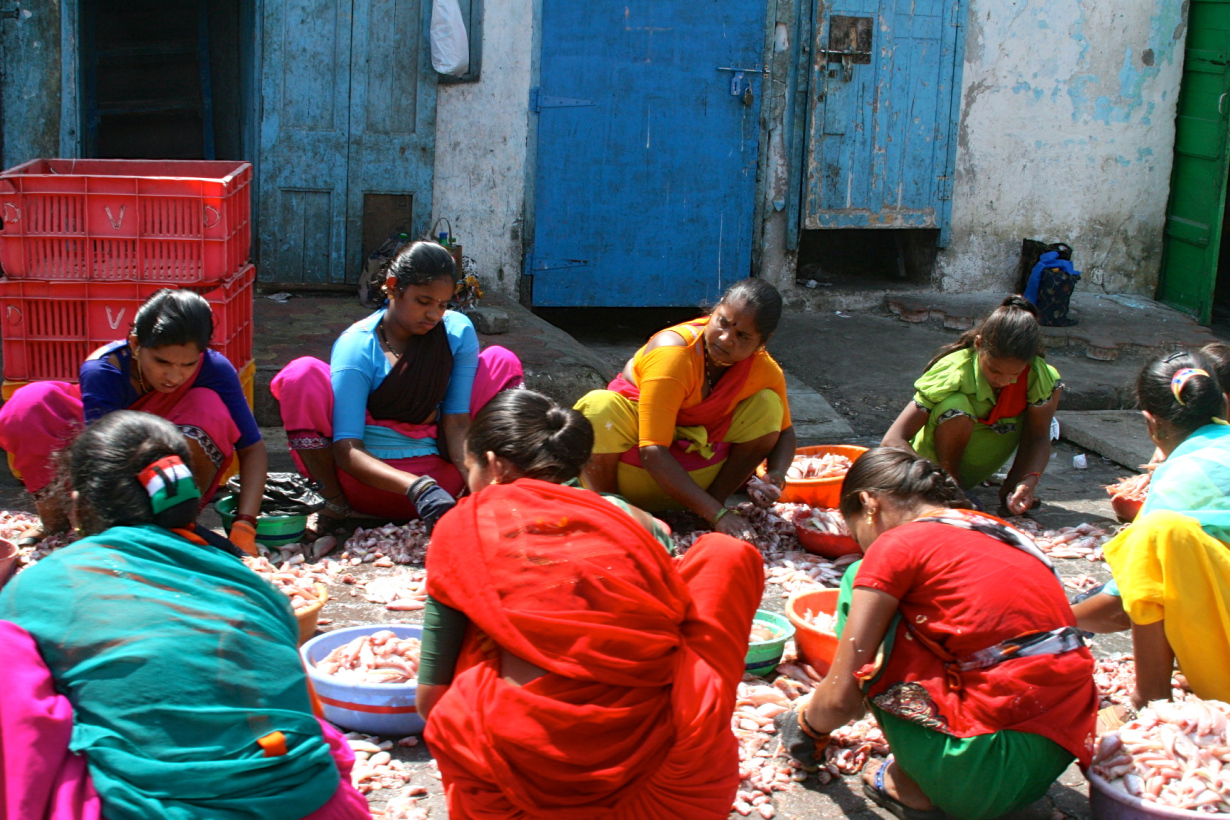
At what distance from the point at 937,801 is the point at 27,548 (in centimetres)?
319

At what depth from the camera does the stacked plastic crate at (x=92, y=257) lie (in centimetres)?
474

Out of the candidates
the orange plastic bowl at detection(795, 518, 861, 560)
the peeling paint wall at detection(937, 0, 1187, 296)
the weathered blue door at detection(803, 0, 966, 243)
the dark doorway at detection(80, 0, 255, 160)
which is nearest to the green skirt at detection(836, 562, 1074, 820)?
the orange plastic bowl at detection(795, 518, 861, 560)

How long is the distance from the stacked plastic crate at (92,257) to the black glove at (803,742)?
3034 millimetres

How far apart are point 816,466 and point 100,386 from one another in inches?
114

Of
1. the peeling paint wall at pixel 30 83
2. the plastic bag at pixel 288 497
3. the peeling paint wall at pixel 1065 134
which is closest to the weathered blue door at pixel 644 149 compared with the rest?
the peeling paint wall at pixel 1065 134

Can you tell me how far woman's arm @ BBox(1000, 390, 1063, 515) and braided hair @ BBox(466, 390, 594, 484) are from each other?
9.33 ft

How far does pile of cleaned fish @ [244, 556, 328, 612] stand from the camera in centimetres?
353

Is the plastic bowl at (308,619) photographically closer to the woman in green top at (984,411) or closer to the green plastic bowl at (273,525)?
the green plastic bowl at (273,525)

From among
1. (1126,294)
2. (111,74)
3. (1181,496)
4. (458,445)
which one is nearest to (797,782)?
(1181,496)

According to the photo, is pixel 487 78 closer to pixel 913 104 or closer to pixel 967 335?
pixel 913 104

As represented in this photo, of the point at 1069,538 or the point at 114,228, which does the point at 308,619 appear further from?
the point at 1069,538

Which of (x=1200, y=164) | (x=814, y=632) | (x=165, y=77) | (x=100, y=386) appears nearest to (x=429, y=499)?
(x=100, y=386)

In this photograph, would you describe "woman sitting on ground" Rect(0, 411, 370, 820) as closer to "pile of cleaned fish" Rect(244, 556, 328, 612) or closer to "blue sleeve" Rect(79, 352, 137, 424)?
"pile of cleaned fish" Rect(244, 556, 328, 612)

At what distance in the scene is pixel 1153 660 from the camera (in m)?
3.12
